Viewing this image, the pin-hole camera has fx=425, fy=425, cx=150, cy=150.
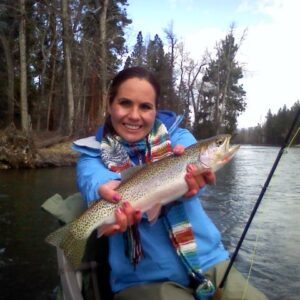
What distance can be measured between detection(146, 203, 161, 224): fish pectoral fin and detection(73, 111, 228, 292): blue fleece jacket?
0.12 meters

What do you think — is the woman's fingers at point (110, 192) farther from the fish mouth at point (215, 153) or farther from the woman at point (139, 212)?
the fish mouth at point (215, 153)

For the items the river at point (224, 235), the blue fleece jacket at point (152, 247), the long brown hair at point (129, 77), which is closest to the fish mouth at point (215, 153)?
the blue fleece jacket at point (152, 247)

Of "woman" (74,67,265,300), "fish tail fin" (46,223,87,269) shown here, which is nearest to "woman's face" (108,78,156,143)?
"woman" (74,67,265,300)

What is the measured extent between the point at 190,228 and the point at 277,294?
309cm

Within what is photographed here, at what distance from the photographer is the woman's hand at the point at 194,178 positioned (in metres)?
2.60

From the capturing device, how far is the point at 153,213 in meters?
2.59

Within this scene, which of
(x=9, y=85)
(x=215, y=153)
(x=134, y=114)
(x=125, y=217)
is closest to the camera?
(x=125, y=217)

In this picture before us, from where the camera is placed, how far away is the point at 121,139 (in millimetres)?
2957

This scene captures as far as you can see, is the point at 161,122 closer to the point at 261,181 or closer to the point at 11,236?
the point at 11,236

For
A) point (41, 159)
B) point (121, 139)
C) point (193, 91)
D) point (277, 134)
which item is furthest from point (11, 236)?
point (277, 134)

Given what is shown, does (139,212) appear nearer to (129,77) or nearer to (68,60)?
(129,77)

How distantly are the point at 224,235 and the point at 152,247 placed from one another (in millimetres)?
5307

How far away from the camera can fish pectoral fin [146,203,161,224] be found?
2.59m

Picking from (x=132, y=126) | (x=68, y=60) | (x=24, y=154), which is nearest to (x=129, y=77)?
(x=132, y=126)
